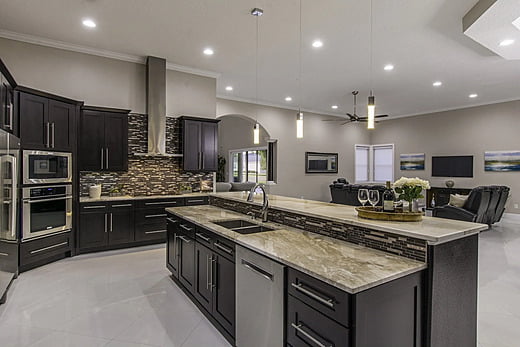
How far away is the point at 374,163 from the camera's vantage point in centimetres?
1179

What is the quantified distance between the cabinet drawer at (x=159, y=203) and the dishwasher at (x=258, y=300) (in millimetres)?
3306

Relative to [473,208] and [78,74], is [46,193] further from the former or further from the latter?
[473,208]

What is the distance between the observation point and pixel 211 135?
605cm

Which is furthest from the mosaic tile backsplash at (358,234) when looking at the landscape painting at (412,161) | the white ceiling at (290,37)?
the landscape painting at (412,161)

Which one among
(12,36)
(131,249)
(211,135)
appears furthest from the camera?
(211,135)

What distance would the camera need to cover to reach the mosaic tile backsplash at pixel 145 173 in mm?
5219

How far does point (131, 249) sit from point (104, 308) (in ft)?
6.93

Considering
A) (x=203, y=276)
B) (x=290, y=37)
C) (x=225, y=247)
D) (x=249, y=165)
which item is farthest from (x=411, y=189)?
(x=249, y=165)

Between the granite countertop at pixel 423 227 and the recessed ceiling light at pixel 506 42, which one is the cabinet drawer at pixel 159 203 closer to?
the granite countertop at pixel 423 227

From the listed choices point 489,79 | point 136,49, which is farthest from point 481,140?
point 136,49

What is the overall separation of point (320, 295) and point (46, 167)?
4.21m

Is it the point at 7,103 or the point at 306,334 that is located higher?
the point at 7,103

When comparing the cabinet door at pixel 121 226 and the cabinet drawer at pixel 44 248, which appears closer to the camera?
the cabinet drawer at pixel 44 248

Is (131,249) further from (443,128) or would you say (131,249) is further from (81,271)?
(443,128)
